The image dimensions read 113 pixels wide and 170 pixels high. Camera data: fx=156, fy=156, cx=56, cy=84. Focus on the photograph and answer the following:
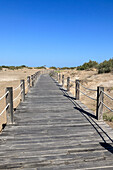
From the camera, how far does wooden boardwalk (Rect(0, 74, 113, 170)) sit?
9.50ft

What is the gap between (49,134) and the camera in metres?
4.14

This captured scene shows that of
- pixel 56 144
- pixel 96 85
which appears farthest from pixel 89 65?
pixel 56 144

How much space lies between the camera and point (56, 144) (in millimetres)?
3598

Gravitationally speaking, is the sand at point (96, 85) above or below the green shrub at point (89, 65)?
below

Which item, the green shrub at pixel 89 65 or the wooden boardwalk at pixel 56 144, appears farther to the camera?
the green shrub at pixel 89 65

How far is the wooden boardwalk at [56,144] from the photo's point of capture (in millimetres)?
2895

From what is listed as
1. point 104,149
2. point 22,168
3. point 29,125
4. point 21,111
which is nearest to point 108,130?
point 104,149

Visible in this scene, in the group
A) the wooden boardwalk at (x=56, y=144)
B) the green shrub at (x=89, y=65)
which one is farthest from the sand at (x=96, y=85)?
the green shrub at (x=89, y=65)

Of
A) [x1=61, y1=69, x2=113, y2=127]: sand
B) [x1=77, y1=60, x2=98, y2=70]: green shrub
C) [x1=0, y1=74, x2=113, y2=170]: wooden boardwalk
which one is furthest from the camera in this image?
[x1=77, y1=60, x2=98, y2=70]: green shrub

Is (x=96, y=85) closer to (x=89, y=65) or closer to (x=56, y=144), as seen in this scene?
(x=56, y=144)

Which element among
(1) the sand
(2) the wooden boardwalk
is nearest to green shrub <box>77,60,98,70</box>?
(1) the sand

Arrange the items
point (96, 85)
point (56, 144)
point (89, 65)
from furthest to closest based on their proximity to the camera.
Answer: point (89, 65) → point (96, 85) → point (56, 144)

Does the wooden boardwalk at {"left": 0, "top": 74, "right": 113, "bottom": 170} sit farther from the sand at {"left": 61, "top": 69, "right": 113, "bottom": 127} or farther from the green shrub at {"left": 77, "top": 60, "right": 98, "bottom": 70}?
the green shrub at {"left": 77, "top": 60, "right": 98, "bottom": 70}

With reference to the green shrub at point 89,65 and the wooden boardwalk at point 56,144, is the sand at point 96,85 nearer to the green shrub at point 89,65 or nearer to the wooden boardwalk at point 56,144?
the wooden boardwalk at point 56,144
